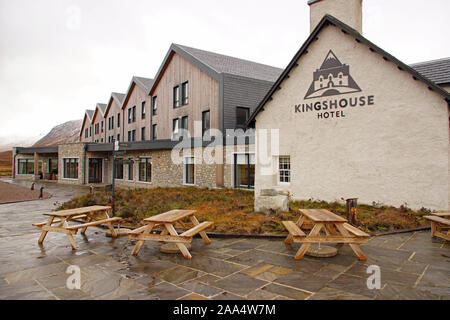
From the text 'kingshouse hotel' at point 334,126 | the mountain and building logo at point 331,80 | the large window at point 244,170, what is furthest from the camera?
the large window at point 244,170

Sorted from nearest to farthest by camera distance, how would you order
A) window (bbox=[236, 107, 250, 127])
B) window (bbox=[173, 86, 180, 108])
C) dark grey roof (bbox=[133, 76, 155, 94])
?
window (bbox=[236, 107, 250, 127]), window (bbox=[173, 86, 180, 108]), dark grey roof (bbox=[133, 76, 155, 94])

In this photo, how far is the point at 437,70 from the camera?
11086mm

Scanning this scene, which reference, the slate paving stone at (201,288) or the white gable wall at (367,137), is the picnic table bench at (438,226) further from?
the slate paving stone at (201,288)

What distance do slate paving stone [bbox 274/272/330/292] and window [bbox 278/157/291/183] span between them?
27.9 ft

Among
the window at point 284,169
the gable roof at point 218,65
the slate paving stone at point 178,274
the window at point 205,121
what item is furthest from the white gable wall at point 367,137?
the gable roof at point 218,65

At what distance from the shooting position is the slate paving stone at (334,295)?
3621mm

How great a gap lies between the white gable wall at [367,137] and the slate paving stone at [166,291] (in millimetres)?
8403

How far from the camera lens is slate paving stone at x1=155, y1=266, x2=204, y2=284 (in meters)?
4.29

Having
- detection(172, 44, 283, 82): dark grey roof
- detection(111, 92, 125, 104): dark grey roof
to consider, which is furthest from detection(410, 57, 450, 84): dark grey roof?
detection(111, 92, 125, 104): dark grey roof

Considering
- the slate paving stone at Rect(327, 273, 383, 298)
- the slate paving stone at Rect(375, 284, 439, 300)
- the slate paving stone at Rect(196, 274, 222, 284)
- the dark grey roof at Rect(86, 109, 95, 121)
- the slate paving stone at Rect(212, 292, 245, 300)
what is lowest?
the slate paving stone at Rect(196, 274, 222, 284)

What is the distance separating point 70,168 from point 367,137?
1172 inches

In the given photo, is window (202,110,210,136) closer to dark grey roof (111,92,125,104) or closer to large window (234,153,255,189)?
large window (234,153,255,189)

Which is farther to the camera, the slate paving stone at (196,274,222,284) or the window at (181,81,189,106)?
the window at (181,81,189,106)

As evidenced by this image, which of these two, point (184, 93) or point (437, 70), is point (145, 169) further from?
point (437, 70)
